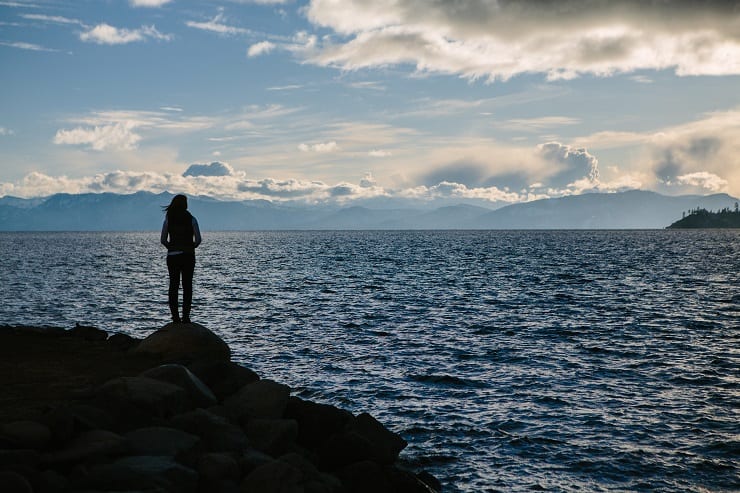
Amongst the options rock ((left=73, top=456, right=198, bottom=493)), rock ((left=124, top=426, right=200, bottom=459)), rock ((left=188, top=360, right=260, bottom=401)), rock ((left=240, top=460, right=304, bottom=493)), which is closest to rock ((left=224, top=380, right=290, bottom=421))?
rock ((left=188, top=360, right=260, bottom=401))

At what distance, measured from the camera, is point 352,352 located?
23984mm

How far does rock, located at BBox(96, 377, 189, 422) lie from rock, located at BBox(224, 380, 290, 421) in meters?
1.40

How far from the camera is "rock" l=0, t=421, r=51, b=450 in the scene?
7879mm

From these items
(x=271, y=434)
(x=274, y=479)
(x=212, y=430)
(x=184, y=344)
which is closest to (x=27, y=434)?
(x=212, y=430)

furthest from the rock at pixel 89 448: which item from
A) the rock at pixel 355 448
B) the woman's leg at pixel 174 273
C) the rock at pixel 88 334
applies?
the rock at pixel 88 334

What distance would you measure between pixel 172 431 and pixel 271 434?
2.11 meters

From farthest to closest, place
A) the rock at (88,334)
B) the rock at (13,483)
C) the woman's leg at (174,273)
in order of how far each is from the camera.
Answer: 1. the rock at (88,334)
2. the woman's leg at (174,273)
3. the rock at (13,483)

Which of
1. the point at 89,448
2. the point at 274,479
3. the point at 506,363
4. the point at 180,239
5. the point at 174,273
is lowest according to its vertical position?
the point at 506,363

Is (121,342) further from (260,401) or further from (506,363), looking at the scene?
(506,363)

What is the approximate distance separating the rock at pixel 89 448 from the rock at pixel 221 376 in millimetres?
4391

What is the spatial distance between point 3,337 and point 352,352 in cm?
1205

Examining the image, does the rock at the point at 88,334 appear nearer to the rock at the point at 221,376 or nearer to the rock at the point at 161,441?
the rock at the point at 221,376

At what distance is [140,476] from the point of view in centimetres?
736

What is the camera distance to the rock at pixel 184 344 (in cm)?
1535
